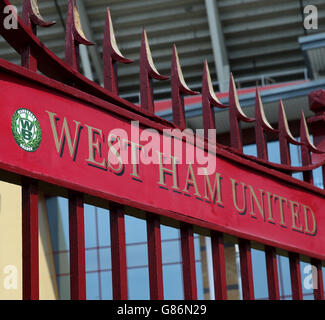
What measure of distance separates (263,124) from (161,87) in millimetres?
16494

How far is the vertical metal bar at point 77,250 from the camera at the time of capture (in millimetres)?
5195

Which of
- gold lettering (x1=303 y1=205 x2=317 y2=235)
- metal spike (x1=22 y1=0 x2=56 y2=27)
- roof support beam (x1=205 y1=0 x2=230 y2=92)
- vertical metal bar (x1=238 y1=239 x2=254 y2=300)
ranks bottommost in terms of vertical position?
vertical metal bar (x1=238 y1=239 x2=254 y2=300)

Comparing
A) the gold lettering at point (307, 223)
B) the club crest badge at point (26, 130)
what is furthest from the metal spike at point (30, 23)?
the gold lettering at point (307, 223)

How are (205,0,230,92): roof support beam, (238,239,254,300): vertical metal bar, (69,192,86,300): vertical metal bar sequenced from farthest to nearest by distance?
(205,0,230,92): roof support beam < (238,239,254,300): vertical metal bar < (69,192,86,300): vertical metal bar

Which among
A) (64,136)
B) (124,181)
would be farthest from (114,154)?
(64,136)

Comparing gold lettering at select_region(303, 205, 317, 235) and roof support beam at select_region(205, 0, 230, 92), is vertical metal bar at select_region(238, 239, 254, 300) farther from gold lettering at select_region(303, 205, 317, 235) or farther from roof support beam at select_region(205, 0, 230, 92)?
roof support beam at select_region(205, 0, 230, 92)

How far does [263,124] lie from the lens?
24.0 ft

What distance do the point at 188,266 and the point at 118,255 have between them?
0.73 m

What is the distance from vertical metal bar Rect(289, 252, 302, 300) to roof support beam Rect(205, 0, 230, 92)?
1495 cm

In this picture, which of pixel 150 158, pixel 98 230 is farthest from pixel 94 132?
pixel 98 230

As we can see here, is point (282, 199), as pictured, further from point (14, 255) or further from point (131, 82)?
point (131, 82)

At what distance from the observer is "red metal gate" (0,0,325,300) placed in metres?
5.07

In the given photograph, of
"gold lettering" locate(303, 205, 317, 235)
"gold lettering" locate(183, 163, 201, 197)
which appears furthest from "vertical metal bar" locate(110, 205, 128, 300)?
"gold lettering" locate(303, 205, 317, 235)

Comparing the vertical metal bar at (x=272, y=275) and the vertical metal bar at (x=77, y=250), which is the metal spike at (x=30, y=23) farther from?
the vertical metal bar at (x=272, y=275)
